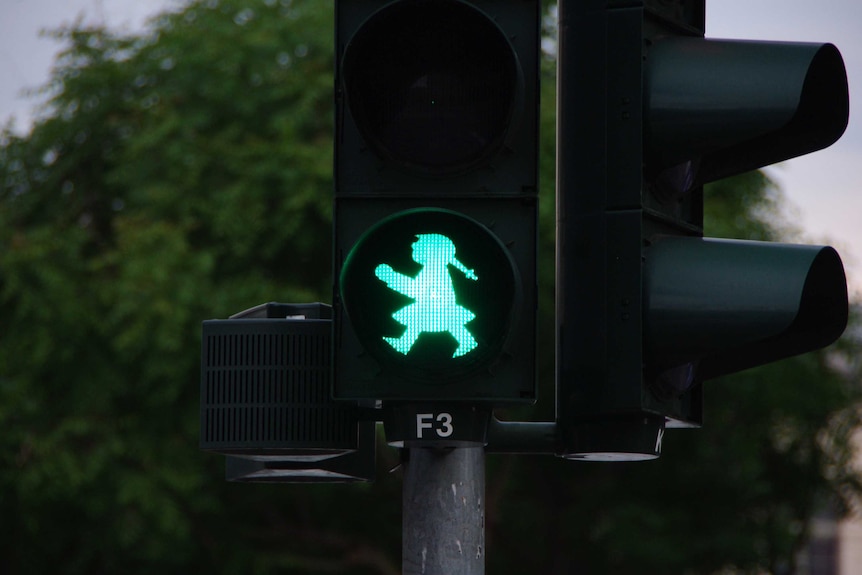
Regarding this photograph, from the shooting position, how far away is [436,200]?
3.50 m

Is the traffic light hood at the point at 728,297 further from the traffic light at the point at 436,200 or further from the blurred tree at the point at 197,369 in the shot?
the blurred tree at the point at 197,369

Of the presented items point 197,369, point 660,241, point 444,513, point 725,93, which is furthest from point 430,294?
point 197,369

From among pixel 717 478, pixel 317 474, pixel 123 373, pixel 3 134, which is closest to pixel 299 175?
pixel 123 373

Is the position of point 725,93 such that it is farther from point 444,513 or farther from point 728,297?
point 444,513

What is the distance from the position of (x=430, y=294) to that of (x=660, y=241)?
2.02 feet

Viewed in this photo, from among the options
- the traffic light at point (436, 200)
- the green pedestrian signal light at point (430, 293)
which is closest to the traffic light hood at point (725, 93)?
the traffic light at point (436, 200)

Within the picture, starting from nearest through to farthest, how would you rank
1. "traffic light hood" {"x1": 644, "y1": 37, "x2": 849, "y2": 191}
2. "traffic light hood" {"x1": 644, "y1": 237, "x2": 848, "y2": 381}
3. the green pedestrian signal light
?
the green pedestrian signal light
"traffic light hood" {"x1": 644, "y1": 237, "x2": 848, "y2": 381}
"traffic light hood" {"x1": 644, "y1": 37, "x2": 849, "y2": 191}

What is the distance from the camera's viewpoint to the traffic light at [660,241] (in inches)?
144

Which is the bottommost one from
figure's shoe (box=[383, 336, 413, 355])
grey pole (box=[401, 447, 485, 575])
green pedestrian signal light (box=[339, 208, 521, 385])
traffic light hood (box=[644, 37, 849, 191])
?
grey pole (box=[401, 447, 485, 575])

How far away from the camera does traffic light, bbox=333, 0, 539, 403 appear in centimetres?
344

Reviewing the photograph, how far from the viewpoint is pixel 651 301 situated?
12.0 feet

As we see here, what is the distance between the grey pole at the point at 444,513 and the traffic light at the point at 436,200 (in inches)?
6.9

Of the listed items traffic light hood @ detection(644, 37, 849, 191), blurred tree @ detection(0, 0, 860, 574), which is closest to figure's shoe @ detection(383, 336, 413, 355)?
traffic light hood @ detection(644, 37, 849, 191)

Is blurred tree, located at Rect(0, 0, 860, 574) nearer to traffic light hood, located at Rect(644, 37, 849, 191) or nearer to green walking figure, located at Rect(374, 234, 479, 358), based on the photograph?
traffic light hood, located at Rect(644, 37, 849, 191)
